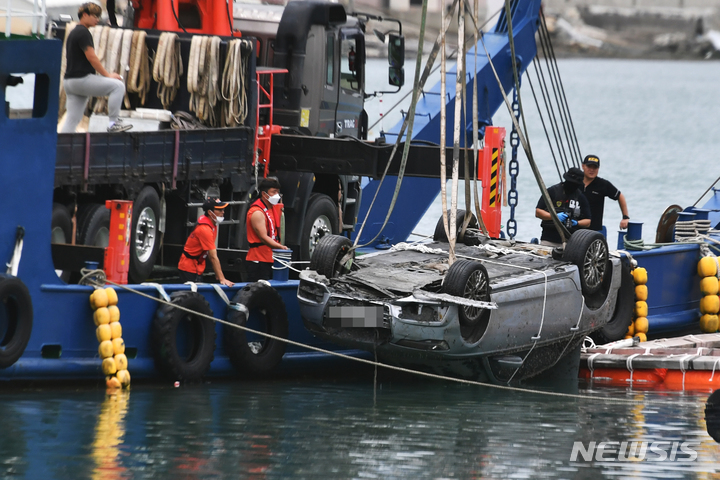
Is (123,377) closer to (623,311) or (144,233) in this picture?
(144,233)

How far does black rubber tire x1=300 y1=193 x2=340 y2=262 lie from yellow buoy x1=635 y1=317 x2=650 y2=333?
13.1 feet

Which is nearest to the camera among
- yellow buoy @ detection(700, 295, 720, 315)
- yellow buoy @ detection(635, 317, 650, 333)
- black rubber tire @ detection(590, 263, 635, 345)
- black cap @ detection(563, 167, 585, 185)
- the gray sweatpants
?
the gray sweatpants

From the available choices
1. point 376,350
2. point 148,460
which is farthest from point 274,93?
point 148,460

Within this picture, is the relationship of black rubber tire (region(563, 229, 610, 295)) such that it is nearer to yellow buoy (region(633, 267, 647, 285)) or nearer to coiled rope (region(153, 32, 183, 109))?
yellow buoy (region(633, 267, 647, 285))

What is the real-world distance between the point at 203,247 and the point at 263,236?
2.41ft

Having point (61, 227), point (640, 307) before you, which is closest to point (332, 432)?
point (61, 227)

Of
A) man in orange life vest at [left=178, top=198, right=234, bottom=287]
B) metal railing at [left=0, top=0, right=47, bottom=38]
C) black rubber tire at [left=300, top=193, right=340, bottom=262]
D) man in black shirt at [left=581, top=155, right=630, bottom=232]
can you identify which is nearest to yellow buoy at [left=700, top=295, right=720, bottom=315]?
man in black shirt at [left=581, top=155, right=630, bottom=232]

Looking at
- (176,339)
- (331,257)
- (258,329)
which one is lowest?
(176,339)

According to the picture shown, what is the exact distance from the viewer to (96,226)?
41.1 ft

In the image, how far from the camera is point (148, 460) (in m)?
9.11

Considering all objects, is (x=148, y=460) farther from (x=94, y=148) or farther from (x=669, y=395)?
(x=669, y=395)

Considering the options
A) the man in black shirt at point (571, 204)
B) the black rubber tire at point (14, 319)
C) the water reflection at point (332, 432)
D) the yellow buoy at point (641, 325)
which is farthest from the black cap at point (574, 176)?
the black rubber tire at point (14, 319)

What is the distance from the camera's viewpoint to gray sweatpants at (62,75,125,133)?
13070 millimetres

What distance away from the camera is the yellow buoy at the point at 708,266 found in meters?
16.0
